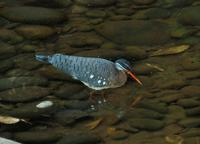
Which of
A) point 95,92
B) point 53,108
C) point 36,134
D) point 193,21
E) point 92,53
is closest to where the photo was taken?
point 36,134

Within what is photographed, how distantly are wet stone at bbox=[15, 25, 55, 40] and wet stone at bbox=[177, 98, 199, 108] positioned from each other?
9.16 feet

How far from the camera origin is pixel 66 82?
820 cm

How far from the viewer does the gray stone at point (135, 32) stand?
30.2 ft

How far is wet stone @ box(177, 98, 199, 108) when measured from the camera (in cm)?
752

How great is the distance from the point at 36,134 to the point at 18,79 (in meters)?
1.34

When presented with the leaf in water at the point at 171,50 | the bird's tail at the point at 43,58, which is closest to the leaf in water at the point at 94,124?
the bird's tail at the point at 43,58

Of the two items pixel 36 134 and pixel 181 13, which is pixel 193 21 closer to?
pixel 181 13

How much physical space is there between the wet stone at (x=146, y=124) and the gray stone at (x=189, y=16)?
291 cm

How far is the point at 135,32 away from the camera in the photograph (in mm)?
9367

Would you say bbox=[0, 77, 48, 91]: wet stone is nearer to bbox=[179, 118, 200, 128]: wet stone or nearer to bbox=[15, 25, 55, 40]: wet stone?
bbox=[15, 25, 55, 40]: wet stone

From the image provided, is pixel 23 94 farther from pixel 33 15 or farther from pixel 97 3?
pixel 97 3

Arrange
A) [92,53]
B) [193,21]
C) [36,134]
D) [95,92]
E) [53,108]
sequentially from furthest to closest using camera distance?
[193,21] < [92,53] < [95,92] < [53,108] < [36,134]

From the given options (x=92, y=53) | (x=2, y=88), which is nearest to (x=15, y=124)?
(x=2, y=88)

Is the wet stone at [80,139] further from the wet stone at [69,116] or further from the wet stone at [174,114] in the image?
the wet stone at [174,114]
